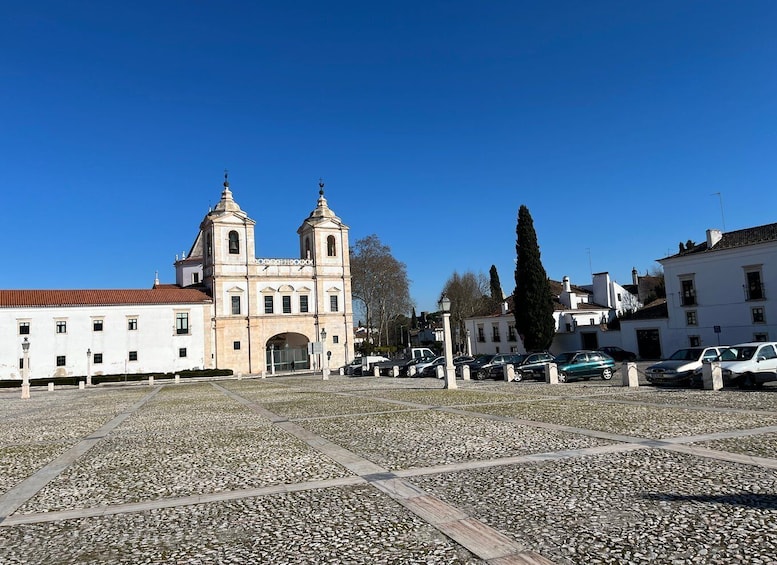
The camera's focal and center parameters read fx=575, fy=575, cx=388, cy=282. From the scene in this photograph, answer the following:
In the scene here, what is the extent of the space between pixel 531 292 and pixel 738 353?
1025 inches

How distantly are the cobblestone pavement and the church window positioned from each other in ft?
151

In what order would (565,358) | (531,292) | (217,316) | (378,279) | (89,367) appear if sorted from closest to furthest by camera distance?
(565,358)
(531,292)
(89,367)
(217,316)
(378,279)

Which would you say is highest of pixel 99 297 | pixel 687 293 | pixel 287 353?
pixel 99 297

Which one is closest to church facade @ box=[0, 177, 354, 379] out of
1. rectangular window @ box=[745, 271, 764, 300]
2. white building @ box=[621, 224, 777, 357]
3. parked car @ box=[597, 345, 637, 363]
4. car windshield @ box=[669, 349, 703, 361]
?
parked car @ box=[597, 345, 637, 363]

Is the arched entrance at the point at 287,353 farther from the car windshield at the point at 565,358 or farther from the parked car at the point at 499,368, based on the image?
the car windshield at the point at 565,358

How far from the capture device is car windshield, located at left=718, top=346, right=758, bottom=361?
1977cm

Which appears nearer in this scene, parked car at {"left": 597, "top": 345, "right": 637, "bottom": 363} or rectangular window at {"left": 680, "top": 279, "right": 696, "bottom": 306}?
rectangular window at {"left": 680, "top": 279, "right": 696, "bottom": 306}

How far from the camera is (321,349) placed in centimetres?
4447

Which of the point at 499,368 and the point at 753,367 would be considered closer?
the point at 753,367

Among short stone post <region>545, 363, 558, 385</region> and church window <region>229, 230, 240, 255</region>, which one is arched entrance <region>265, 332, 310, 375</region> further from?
short stone post <region>545, 363, 558, 385</region>

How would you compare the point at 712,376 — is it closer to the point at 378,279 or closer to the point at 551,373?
the point at 551,373

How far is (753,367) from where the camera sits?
750 inches

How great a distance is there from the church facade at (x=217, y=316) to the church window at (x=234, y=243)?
10 cm

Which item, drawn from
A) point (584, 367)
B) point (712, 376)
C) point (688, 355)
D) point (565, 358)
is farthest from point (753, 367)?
point (565, 358)
